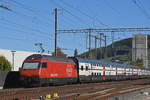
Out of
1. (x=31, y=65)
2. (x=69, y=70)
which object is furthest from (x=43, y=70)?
(x=69, y=70)

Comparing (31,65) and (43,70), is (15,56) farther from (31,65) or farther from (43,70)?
(43,70)

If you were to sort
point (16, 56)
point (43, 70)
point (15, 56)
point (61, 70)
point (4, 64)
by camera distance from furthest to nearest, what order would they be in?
point (16, 56)
point (15, 56)
point (4, 64)
point (61, 70)
point (43, 70)

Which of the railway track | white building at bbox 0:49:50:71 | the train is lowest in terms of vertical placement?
the railway track

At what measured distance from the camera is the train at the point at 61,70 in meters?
31.8

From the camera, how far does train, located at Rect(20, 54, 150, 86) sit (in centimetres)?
3184

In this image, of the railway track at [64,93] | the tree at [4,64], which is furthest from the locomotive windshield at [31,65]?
the tree at [4,64]

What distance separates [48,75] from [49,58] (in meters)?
1.92

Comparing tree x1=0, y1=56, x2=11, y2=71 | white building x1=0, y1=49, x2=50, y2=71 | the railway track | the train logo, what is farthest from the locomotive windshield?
white building x1=0, y1=49, x2=50, y2=71

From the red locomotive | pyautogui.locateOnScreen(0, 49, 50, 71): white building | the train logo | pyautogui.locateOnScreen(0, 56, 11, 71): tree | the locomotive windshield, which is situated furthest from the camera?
pyautogui.locateOnScreen(0, 49, 50, 71): white building

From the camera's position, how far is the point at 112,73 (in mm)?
54594

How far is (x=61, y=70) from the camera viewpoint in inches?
1411

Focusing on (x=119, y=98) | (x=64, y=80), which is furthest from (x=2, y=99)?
(x=64, y=80)

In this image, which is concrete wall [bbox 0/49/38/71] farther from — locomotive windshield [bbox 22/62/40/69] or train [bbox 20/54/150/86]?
locomotive windshield [bbox 22/62/40/69]

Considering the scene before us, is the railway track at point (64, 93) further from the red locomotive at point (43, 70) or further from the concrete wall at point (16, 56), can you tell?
the concrete wall at point (16, 56)
